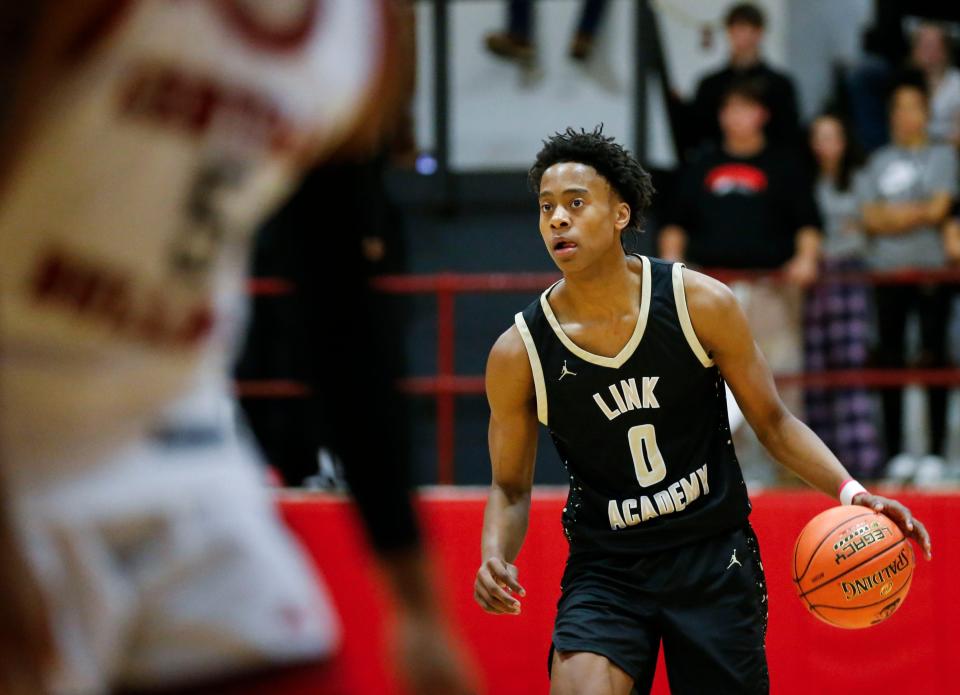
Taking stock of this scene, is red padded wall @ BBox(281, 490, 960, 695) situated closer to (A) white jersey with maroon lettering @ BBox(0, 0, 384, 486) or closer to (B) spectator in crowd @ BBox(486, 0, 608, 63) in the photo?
(A) white jersey with maroon lettering @ BBox(0, 0, 384, 486)

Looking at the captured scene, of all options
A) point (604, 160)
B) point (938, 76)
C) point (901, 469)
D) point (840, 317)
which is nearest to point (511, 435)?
point (604, 160)

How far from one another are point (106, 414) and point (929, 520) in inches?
197

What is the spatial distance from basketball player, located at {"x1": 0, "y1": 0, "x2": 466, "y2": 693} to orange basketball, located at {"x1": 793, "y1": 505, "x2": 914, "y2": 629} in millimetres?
2962

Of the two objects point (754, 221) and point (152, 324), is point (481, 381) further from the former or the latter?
point (152, 324)

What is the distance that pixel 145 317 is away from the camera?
1.46 m

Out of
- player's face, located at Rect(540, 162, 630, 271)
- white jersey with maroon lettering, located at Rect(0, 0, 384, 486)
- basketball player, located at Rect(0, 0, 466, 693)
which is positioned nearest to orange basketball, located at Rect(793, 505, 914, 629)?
player's face, located at Rect(540, 162, 630, 271)

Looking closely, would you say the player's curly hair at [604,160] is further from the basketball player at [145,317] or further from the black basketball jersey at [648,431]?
the basketball player at [145,317]

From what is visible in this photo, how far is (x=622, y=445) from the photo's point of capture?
14.4 feet

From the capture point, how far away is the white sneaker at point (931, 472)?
7.79 m

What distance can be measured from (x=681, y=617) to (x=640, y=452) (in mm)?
505

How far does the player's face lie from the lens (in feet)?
14.6

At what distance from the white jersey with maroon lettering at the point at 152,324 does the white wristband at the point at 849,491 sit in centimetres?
299

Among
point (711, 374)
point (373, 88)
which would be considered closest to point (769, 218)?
point (711, 374)

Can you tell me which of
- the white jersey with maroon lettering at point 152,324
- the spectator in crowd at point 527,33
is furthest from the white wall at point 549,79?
the white jersey with maroon lettering at point 152,324
